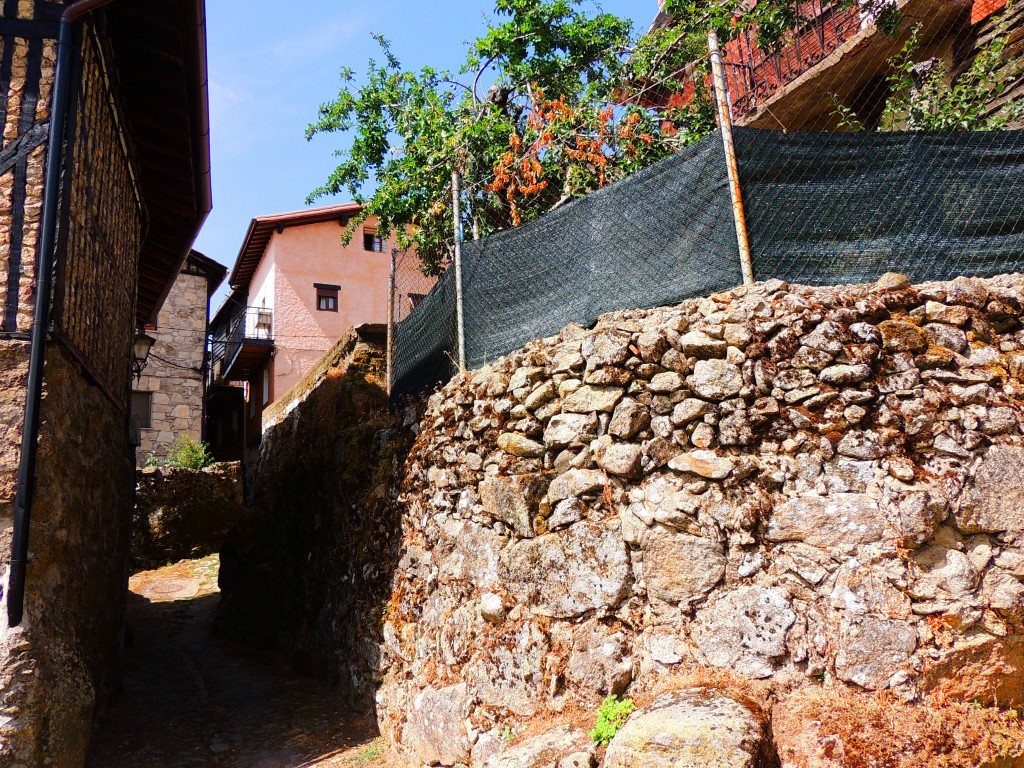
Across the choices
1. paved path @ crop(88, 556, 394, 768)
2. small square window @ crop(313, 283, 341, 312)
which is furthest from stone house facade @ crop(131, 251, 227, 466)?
paved path @ crop(88, 556, 394, 768)

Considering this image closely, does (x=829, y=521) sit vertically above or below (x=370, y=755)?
above

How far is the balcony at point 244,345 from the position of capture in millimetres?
20250

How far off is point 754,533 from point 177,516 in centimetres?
1195

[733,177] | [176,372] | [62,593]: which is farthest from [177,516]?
[733,177]

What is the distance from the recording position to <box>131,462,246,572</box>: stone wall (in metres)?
13.2

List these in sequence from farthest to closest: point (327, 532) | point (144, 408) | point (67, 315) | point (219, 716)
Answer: point (144, 408)
point (327, 532)
point (219, 716)
point (67, 315)

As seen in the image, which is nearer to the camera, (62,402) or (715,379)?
(715,379)

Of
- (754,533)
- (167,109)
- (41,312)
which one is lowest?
(754,533)

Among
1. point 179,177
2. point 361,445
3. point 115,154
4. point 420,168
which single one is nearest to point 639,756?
point 361,445

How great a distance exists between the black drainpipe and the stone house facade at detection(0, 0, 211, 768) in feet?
0.04

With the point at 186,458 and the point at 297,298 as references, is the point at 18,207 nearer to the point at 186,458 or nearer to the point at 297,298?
the point at 186,458

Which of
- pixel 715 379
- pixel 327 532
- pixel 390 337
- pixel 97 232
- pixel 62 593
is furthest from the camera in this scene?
pixel 327 532

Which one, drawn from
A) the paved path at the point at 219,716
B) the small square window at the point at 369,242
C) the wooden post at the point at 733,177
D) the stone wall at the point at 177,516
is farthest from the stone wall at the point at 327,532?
the small square window at the point at 369,242

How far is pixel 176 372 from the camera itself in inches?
795
